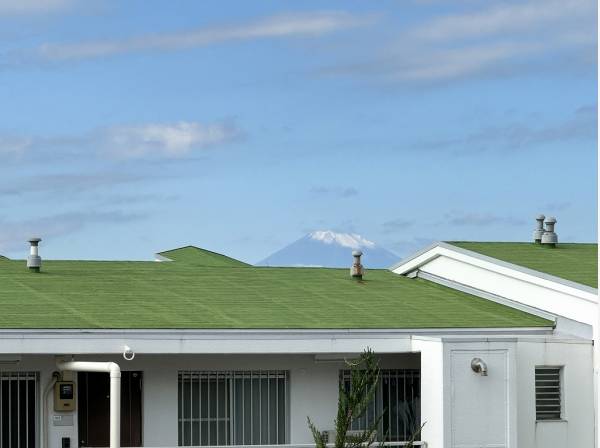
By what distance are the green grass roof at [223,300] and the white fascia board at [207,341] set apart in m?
0.22

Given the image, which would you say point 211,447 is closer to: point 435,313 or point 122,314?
point 122,314

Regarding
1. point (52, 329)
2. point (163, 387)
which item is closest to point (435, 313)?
point (163, 387)

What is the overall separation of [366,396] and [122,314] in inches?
173

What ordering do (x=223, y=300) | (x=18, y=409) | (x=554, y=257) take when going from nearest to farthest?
(x=18, y=409), (x=223, y=300), (x=554, y=257)

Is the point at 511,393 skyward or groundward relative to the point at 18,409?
skyward

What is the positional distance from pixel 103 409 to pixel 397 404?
17.4 ft

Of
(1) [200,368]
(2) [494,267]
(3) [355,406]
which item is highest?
(2) [494,267]

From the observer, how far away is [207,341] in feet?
81.7

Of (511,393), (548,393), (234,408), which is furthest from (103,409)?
(548,393)

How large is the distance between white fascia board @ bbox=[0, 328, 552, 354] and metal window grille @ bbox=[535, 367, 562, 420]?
1.16m

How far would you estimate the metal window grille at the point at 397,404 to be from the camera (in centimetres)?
2706

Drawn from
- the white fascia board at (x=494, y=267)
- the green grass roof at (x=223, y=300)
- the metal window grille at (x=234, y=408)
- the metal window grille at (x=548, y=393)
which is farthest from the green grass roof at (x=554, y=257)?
the metal window grille at (x=234, y=408)

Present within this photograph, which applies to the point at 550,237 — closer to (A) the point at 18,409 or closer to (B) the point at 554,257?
(B) the point at 554,257

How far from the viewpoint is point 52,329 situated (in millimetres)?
24156
